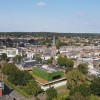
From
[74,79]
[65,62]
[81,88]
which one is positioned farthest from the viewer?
[65,62]

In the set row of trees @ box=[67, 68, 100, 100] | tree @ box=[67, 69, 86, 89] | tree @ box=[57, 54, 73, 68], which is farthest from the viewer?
tree @ box=[57, 54, 73, 68]

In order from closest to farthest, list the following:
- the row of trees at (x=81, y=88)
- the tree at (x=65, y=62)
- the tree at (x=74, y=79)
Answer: the row of trees at (x=81, y=88) → the tree at (x=74, y=79) → the tree at (x=65, y=62)

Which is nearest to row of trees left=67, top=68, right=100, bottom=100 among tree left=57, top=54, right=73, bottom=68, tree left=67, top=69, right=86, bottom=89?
tree left=67, top=69, right=86, bottom=89

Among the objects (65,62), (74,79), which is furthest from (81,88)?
(65,62)

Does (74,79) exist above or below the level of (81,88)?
below

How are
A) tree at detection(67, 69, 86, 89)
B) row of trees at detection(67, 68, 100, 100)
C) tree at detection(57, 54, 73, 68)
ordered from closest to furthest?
row of trees at detection(67, 68, 100, 100) → tree at detection(67, 69, 86, 89) → tree at detection(57, 54, 73, 68)

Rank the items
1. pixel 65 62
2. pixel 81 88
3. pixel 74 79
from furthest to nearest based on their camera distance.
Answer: pixel 65 62
pixel 74 79
pixel 81 88

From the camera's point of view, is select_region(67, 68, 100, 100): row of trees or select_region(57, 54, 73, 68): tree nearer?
select_region(67, 68, 100, 100): row of trees

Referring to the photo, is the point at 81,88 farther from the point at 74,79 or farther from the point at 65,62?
the point at 65,62

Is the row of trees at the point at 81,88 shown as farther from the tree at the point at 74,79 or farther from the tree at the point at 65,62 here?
the tree at the point at 65,62

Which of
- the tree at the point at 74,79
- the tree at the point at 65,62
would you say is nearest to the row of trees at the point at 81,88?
the tree at the point at 74,79

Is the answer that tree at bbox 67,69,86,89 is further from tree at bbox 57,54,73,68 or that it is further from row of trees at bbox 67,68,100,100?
tree at bbox 57,54,73,68

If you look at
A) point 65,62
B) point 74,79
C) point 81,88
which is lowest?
point 65,62

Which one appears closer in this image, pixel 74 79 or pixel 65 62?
pixel 74 79
